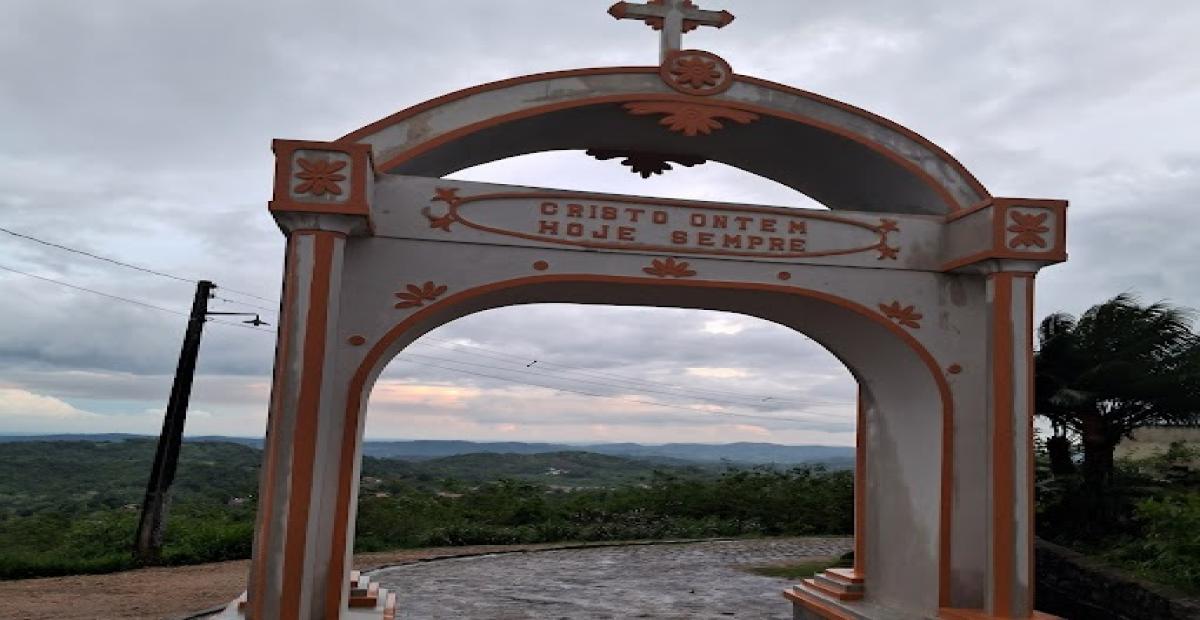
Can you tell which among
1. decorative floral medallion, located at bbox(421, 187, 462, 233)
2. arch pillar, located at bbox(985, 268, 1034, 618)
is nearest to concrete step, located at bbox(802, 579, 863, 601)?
arch pillar, located at bbox(985, 268, 1034, 618)

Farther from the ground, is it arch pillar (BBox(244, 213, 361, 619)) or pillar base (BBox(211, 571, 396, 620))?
arch pillar (BBox(244, 213, 361, 619))

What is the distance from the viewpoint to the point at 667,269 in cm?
728

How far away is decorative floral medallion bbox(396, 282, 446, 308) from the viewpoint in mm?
6914

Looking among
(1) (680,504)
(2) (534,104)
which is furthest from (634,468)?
(2) (534,104)

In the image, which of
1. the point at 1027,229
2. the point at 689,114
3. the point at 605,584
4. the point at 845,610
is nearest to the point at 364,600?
the point at 845,610

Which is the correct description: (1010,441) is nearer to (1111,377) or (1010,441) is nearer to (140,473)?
(1111,377)

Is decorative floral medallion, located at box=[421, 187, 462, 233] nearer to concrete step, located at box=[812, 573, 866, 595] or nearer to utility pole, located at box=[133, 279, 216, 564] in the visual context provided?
concrete step, located at box=[812, 573, 866, 595]

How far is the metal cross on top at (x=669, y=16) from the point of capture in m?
7.94

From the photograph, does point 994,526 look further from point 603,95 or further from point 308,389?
point 308,389

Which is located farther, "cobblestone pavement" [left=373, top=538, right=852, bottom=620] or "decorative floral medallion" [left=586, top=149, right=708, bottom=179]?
"cobblestone pavement" [left=373, top=538, right=852, bottom=620]

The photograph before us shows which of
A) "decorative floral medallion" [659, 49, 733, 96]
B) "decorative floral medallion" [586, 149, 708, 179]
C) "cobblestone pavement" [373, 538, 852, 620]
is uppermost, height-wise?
"decorative floral medallion" [659, 49, 733, 96]

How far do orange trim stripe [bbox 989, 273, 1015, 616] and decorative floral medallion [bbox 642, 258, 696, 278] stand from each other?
96.1 inches

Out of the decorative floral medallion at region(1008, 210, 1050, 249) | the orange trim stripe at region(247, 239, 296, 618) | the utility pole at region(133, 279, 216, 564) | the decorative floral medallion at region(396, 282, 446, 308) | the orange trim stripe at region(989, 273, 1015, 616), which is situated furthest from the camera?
the utility pole at region(133, 279, 216, 564)

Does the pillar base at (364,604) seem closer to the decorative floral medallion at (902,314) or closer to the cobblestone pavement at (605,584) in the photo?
the cobblestone pavement at (605,584)
